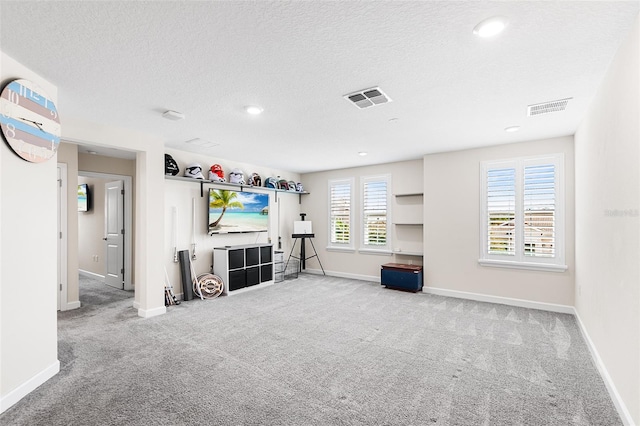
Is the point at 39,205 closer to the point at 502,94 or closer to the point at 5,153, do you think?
the point at 5,153

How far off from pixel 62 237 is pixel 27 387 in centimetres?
304

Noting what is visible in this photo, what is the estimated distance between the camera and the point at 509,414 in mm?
2115

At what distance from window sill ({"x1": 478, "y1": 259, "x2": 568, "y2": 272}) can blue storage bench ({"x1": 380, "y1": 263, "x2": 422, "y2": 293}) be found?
109cm

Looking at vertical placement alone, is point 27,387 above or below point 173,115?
below

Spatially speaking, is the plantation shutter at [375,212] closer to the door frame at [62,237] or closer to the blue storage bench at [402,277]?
the blue storage bench at [402,277]

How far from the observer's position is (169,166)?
4914 millimetres

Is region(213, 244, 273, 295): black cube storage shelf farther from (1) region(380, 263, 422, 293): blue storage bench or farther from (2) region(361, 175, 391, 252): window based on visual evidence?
(1) region(380, 263, 422, 293): blue storage bench

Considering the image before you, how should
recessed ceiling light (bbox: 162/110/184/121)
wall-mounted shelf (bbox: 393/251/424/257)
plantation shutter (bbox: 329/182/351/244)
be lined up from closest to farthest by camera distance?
1. recessed ceiling light (bbox: 162/110/184/121)
2. wall-mounted shelf (bbox: 393/251/424/257)
3. plantation shutter (bbox: 329/182/351/244)

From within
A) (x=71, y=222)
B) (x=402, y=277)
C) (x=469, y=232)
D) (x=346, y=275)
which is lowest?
(x=346, y=275)

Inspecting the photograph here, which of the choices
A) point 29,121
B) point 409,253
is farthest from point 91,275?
point 409,253

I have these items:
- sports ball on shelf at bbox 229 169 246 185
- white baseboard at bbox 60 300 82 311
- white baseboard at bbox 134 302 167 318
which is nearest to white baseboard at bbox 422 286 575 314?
sports ball on shelf at bbox 229 169 246 185

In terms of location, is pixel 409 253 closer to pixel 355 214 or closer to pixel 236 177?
pixel 355 214

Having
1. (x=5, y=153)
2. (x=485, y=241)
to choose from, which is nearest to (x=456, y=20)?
(x=5, y=153)

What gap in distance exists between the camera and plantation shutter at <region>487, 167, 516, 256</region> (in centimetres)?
484
